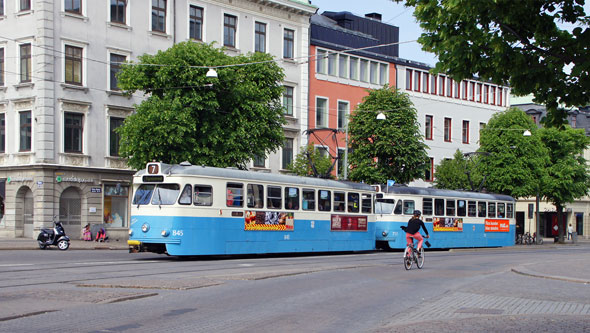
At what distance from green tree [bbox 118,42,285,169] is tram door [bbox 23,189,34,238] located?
22.0ft

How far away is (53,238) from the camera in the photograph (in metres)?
30.4

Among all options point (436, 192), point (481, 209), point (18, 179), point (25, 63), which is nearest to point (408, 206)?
point (436, 192)

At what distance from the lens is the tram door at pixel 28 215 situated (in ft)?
127

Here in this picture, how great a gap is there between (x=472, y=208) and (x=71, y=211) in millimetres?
20366

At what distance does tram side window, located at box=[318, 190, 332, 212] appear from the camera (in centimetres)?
2875

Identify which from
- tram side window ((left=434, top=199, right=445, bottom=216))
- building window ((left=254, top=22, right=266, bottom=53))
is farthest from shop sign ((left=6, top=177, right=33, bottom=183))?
tram side window ((left=434, top=199, right=445, bottom=216))

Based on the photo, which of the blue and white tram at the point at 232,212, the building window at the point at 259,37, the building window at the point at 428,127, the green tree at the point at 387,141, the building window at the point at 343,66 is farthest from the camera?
the building window at the point at 428,127

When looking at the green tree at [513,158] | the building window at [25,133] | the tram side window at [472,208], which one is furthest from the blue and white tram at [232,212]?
the green tree at [513,158]

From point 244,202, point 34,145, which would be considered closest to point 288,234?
point 244,202

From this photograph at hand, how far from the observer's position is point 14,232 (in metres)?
38.4

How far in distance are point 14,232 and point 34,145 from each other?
174 inches

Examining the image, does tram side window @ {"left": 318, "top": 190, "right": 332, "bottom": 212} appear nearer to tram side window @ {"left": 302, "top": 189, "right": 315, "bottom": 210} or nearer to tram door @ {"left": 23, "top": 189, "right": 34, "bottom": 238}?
tram side window @ {"left": 302, "top": 189, "right": 315, "bottom": 210}

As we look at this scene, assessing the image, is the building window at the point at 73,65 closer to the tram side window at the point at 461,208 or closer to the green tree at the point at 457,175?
the tram side window at the point at 461,208

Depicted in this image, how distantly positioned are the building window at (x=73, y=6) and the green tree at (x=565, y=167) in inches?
1396
